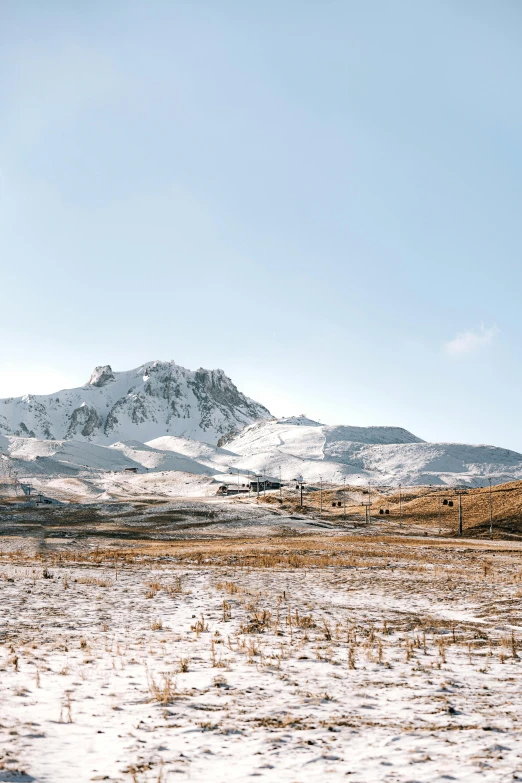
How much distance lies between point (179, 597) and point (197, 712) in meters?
14.5

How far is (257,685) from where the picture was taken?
41.8 feet

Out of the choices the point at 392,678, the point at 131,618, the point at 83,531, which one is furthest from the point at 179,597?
the point at 83,531

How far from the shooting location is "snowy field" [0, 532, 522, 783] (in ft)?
29.0

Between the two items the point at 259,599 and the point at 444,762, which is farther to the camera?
the point at 259,599

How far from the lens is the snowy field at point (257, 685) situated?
29.0 ft

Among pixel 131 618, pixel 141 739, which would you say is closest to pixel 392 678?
pixel 141 739

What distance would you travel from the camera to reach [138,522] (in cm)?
10788

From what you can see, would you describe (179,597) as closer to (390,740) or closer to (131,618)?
(131,618)

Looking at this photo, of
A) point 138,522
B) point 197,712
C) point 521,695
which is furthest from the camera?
point 138,522

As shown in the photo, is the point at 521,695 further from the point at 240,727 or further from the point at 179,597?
the point at 179,597

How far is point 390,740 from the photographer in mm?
9641

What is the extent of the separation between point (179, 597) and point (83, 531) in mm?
61127

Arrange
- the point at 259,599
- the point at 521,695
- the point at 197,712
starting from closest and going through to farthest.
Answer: the point at 197,712 → the point at 521,695 → the point at 259,599

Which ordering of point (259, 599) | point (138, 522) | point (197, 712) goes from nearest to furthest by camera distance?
point (197, 712)
point (259, 599)
point (138, 522)
